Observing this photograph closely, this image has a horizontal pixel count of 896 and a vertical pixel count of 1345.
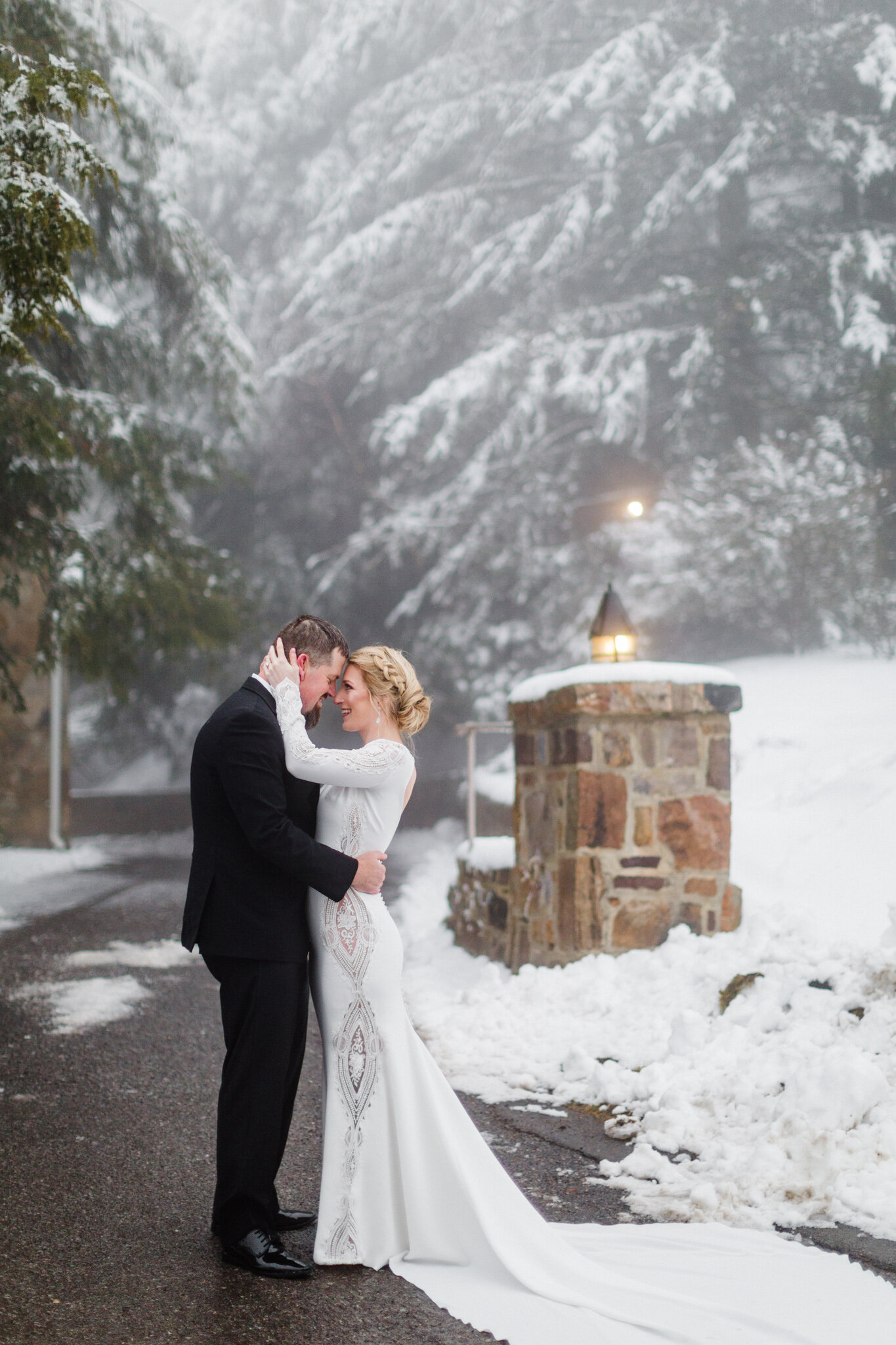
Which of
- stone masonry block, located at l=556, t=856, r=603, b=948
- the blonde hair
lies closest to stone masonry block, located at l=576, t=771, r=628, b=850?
stone masonry block, located at l=556, t=856, r=603, b=948

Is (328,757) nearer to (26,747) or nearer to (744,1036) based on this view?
(744,1036)

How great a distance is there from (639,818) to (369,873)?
2.97 meters

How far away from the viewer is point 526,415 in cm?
1888

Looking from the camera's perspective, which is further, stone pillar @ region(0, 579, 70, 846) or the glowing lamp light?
stone pillar @ region(0, 579, 70, 846)

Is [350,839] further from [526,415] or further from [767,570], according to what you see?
[526,415]

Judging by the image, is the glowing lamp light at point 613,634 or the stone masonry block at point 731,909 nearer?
Result: the stone masonry block at point 731,909

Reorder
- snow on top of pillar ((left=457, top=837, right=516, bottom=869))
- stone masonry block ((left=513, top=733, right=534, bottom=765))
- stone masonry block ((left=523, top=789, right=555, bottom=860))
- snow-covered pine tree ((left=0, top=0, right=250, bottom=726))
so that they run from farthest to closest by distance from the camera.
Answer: snow-covered pine tree ((left=0, top=0, right=250, bottom=726)), snow on top of pillar ((left=457, top=837, right=516, bottom=869)), stone masonry block ((left=513, top=733, right=534, bottom=765)), stone masonry block ((left=523, top=789, right=555, bottom=860))

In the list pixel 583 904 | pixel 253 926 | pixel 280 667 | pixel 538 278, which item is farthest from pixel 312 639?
pixel 538 278

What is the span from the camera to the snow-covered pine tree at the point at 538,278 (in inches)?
645

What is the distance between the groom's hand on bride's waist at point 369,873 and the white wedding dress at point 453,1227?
32 mm

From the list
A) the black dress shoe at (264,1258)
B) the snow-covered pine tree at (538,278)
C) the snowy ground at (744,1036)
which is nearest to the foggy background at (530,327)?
the snow-covered pine tree at (538,278)

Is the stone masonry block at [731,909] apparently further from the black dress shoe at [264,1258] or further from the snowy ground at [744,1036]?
the black dress shoe at [264,1258]

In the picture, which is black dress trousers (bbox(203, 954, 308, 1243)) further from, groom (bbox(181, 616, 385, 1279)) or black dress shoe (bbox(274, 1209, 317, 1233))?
black dress shoe (bbox(274, 1209, 317, 1233))

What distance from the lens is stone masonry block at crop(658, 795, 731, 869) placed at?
→ 573 centimetres
